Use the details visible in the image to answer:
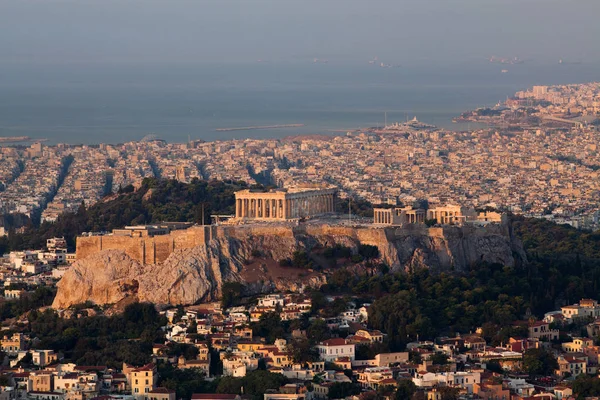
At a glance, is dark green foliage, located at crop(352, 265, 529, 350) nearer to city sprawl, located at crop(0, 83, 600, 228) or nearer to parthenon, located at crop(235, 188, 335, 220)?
parthenon, located at crop(235, 188, 335, 220)

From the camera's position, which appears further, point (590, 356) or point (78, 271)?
point (78, 271)

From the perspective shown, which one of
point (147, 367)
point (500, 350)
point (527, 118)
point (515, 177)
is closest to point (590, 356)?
point (500, 350)

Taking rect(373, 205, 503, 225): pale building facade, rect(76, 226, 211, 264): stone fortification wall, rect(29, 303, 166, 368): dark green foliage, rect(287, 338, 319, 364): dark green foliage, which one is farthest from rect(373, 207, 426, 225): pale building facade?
rect(287, 338, 319, 364): dark green foliage

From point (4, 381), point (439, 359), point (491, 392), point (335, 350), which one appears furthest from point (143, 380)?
point (491, 392)

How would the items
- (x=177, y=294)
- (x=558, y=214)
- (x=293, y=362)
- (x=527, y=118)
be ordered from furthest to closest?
1. (x=527, y=118)
2. (x=558, y=214)
3. (x=177, y=294)
4. (x=293, y=362)

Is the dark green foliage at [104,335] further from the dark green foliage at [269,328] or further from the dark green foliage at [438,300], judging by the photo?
the dark green foliage at [438,300]

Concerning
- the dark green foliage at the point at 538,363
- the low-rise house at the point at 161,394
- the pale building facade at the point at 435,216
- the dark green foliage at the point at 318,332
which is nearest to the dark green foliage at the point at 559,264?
the pale building facade at the point at 435,216

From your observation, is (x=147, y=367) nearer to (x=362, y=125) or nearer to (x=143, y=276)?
(x=143, y=276)
